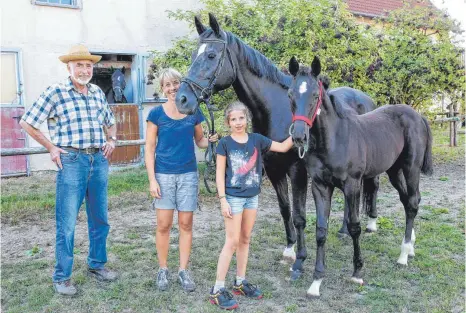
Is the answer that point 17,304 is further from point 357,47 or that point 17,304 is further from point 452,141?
point 452,141

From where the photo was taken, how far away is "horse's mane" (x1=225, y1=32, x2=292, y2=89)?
339cm

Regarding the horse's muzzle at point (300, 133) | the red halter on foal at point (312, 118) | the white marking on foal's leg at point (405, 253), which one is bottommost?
the white marking on foal's leg at point (405, 253)

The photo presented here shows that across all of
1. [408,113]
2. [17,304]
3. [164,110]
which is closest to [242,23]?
[408,113]

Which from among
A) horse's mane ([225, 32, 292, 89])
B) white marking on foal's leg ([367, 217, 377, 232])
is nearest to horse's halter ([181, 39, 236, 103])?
horse's mane ([225, 32, 292, 89])

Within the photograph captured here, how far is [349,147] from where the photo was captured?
130 inches

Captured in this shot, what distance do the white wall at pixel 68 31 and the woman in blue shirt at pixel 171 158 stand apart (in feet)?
20.6

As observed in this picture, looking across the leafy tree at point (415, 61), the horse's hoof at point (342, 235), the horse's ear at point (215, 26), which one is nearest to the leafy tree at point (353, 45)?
the leafy tree at point (415, 61)

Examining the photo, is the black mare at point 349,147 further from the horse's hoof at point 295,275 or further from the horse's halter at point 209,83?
the horse's halter at point 209,83

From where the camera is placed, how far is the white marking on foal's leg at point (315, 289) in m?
3.20

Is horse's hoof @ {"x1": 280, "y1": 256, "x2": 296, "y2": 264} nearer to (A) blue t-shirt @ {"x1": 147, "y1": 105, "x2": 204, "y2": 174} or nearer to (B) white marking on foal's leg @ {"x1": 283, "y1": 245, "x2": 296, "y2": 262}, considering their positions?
(B) white marking on foal's leg @ {"x1": 283, "y1": 245, "x2": 296, "y2": 262}

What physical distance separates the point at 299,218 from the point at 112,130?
186 cm

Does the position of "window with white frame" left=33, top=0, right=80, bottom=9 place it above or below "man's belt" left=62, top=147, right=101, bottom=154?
above

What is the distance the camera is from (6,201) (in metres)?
Answer: 6.30

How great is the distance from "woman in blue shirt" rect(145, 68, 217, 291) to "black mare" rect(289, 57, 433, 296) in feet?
2.56
